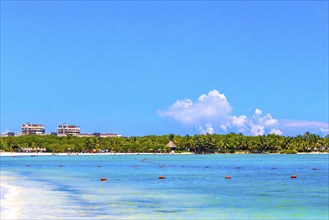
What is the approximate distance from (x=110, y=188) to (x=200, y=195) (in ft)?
35.8

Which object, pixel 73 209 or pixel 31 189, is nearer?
pixel 73 209

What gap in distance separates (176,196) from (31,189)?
1442 centimetres

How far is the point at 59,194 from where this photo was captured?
177 ft

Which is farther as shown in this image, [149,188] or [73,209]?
[149,188]

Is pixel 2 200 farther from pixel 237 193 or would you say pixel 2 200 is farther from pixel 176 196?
pixel 237 193

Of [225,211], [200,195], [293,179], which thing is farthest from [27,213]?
[293,179]

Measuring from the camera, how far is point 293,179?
87.1 metres

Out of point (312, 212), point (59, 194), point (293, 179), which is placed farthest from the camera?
point (293, 179)

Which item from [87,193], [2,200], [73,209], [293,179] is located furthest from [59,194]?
[293,179]

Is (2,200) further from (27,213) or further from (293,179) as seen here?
(293,179)

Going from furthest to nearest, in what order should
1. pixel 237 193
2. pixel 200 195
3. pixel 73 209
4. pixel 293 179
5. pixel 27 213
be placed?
pixel 293 179 → pixel 237 193 → pixel 200 195 → pixel 73 209 → pixel 27 213

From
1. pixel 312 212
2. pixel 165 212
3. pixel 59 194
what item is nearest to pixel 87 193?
pixel 59 194

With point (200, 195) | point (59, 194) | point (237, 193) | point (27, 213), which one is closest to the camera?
point (27, 213)

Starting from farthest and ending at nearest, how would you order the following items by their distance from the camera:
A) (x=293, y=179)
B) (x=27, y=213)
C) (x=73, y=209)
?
(x=293, y=179)
(x=73, y=209)
(x=27, y=213)
